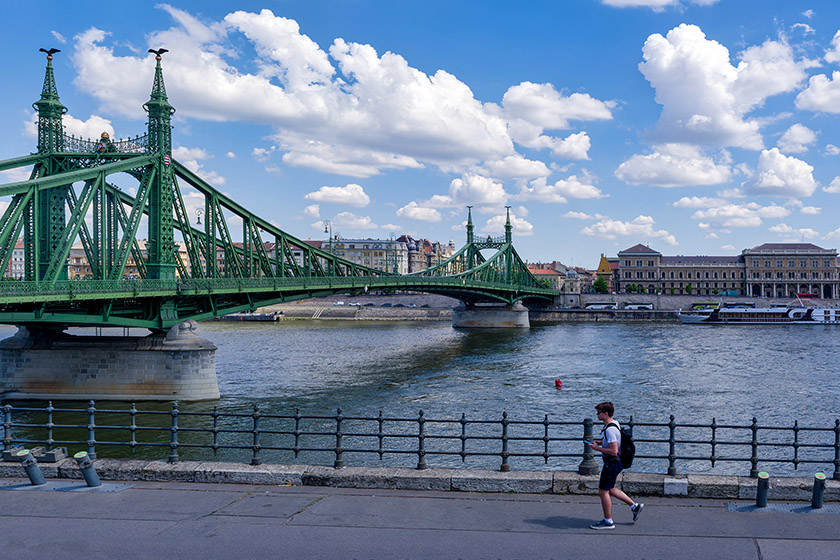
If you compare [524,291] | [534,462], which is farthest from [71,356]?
[524,291]

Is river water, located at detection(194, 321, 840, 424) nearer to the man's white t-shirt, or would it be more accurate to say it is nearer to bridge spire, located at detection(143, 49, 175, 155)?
bridge spire, located at detection(143, 49, 175, 155)

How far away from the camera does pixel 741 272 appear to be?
547 ft

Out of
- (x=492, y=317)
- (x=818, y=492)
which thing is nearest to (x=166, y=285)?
(x=818, y=492)

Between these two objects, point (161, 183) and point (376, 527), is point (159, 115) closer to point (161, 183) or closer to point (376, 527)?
point (161, 183)

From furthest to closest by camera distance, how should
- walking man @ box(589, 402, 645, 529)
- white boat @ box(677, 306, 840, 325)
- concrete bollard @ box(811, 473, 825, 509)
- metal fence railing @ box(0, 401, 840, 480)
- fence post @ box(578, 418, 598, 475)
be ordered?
white boat @ box(677, 306, 840, 325) → metal fence railing @ box(0, 401, 840, 480) → fence post @ box(578, 418, 598, 475) → concrete bollard @ box(811, 473, 825, 509) → walking man @ box(589, 402, 645, 529)

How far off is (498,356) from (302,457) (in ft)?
130

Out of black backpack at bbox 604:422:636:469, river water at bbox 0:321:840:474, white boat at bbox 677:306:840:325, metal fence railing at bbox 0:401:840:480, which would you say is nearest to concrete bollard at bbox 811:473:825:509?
black backpack at bbox 604:422:636:469

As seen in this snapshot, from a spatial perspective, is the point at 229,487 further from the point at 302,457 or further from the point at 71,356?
the point at 71,356

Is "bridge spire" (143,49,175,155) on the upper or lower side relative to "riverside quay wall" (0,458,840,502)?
upper

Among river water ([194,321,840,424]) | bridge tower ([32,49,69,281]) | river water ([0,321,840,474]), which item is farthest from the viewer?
bridge tower ([32,49,69,281])

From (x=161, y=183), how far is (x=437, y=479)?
35007mm

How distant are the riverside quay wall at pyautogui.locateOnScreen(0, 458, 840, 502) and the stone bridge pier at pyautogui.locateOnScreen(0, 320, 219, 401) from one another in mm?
24618

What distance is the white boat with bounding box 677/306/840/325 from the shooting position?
109000 mm

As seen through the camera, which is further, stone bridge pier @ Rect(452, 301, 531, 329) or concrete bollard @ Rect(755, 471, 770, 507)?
stone bridge pier @ Rect(452, 301, 531, 329)
